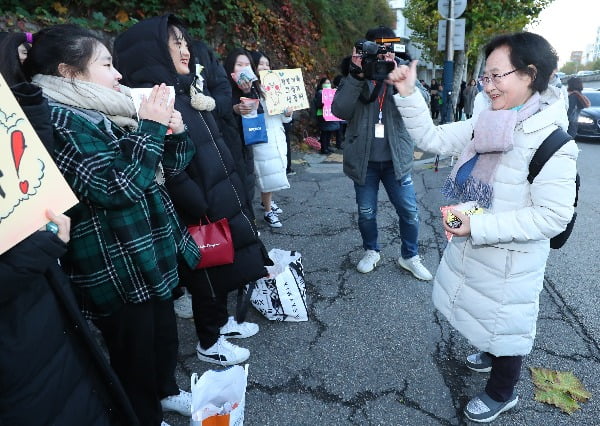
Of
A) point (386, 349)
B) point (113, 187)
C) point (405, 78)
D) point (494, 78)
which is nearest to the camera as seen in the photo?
point (113, 187)

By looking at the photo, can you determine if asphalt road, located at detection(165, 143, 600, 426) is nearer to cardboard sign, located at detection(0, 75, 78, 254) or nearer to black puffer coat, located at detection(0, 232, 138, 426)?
black puffer coat, located at detection(0, 232, 138, 426)

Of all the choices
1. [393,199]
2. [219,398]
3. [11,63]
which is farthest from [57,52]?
[393,199]

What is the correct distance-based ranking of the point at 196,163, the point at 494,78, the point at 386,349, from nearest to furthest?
1. the point at 494,78
2. the point at 196,163
3. the point at 386,349

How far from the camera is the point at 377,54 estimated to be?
2.55 meters

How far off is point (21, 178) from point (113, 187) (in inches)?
14.6

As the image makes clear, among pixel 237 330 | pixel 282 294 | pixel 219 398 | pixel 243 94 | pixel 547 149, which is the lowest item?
pixel 237 330

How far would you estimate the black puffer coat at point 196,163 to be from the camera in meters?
1.82

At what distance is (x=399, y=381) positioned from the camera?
2236 mm

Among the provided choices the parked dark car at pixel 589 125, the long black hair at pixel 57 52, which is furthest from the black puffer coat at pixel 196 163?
the parked dark car at pixel 589 125

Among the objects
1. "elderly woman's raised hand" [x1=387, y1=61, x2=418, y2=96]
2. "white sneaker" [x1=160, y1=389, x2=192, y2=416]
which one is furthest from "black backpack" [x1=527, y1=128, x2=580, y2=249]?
"white sneaker" [x1=160, y1=389, x2=192, y2=416]

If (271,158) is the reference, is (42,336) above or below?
above

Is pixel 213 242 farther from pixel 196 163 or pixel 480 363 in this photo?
pixel 480 363

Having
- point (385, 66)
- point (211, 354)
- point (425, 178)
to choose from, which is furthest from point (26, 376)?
point (425, 178)

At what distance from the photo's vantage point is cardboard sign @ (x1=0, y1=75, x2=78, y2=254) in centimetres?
95
